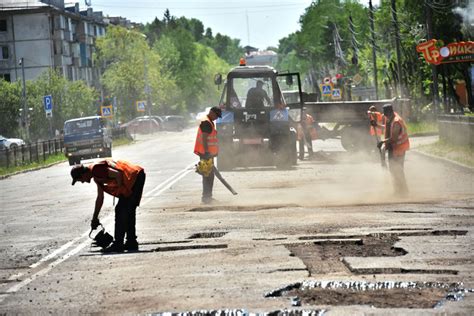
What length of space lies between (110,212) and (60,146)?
129ft

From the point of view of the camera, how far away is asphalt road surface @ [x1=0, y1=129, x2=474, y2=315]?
909 centimetres

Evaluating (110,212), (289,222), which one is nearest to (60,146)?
(110,212)

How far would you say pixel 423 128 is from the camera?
53375 millimetres

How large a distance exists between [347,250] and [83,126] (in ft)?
131

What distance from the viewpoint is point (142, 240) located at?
14625 millimetres

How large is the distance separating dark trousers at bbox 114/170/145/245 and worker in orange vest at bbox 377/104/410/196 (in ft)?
23.9

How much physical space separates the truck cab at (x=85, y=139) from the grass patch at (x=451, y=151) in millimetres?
16872

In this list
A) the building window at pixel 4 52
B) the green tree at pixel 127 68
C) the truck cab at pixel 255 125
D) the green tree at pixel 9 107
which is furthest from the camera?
→ the green tree at pixel 127 68

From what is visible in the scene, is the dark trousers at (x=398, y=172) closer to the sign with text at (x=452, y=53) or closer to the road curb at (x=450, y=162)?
the road curb at (x=450, y=162)

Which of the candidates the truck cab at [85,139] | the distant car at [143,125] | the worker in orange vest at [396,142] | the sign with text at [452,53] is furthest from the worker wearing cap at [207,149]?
the distant car at [143,125]

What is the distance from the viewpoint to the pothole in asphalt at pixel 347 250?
34.5 ft

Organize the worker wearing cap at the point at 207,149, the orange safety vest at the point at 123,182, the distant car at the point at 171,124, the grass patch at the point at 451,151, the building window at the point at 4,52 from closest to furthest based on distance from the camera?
the orange safety vest at the point at 123,182 < the worker wearing cap at the point at 207,149 < the grass patch at the point at 451,151 < the distant car at the point at 171,124 < the building window at the point at 4,52

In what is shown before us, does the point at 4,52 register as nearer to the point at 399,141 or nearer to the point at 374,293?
the point at 399,141

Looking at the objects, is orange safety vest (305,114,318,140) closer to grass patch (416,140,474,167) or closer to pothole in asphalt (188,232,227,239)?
grass patch (416,140,474,167)
